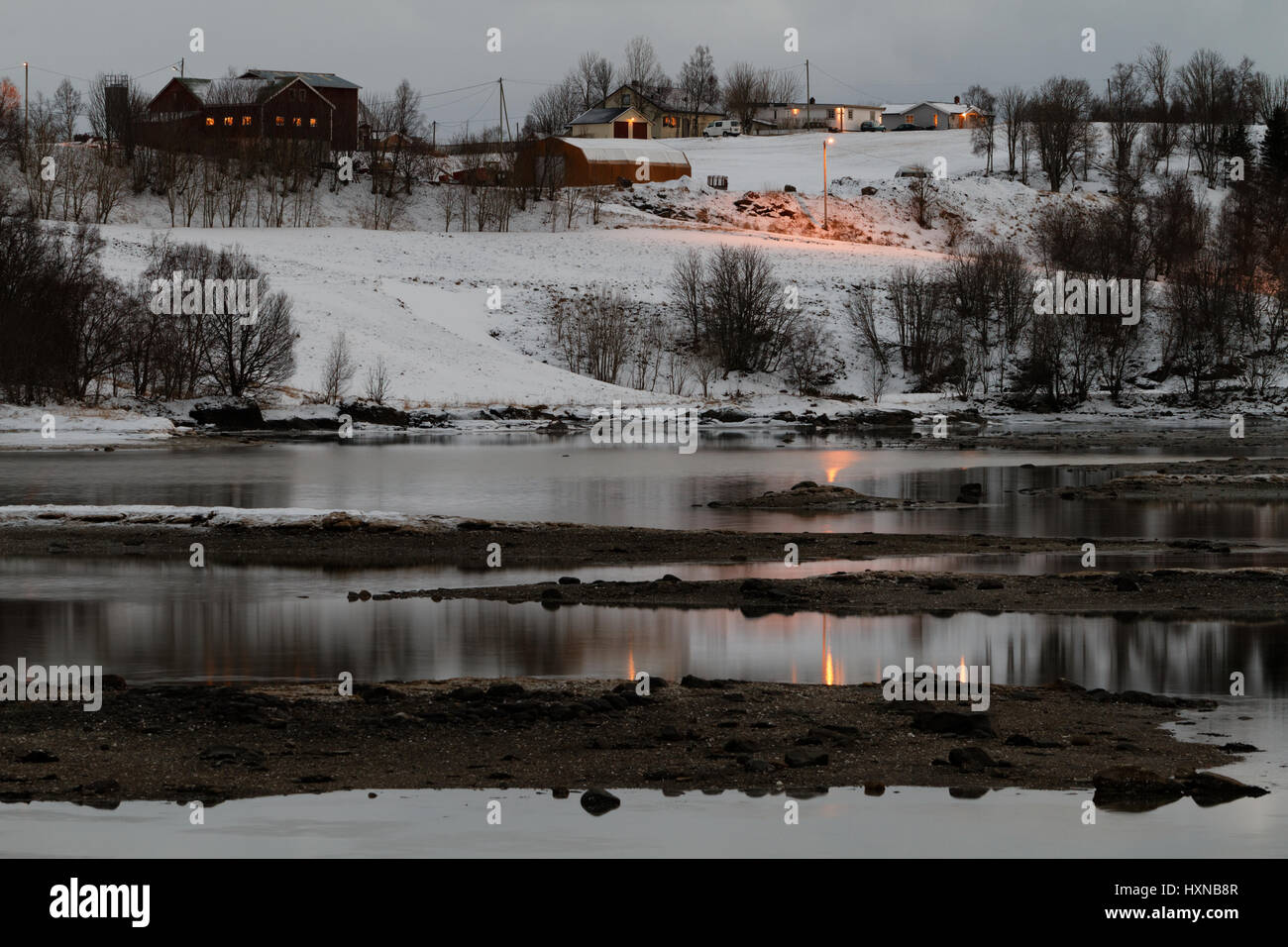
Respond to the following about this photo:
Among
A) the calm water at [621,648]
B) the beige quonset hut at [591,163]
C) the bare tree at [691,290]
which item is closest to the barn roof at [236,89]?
the beige quonset hut at [591,163]

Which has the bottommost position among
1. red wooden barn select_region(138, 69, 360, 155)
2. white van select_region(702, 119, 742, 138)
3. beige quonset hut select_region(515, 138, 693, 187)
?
beige quonset hut select_region(515, 138, 693, 187)

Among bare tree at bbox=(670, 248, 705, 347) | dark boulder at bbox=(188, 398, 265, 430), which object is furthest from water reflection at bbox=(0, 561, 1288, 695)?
bare tree at bbox=(670, 248, 705, 347)

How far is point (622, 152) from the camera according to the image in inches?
5551

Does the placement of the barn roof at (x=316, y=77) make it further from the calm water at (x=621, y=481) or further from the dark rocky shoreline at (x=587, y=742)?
the dark rocky shoreline at (x=587, y=742)

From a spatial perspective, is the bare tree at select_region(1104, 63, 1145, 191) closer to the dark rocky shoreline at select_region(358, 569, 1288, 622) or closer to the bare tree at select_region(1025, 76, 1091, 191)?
the bare tree at select_region(1025, 76, 1091, 191)

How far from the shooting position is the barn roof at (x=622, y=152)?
13962 centimetres

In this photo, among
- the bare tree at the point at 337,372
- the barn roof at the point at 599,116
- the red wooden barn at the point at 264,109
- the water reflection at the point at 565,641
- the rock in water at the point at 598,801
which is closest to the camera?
the rock in water at the point at 598,801

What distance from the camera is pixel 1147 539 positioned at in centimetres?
2906

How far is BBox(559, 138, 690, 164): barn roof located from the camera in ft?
458

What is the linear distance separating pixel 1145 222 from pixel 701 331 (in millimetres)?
39360

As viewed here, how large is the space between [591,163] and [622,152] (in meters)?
3.83

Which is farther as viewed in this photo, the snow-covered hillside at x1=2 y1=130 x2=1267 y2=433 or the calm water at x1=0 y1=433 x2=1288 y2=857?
the snow-covered hillside at x1=2 y1=130 x2=1267 y2=433

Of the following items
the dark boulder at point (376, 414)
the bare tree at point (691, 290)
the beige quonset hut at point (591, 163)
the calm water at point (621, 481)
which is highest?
the beige quonset hut at point (591, 163)
